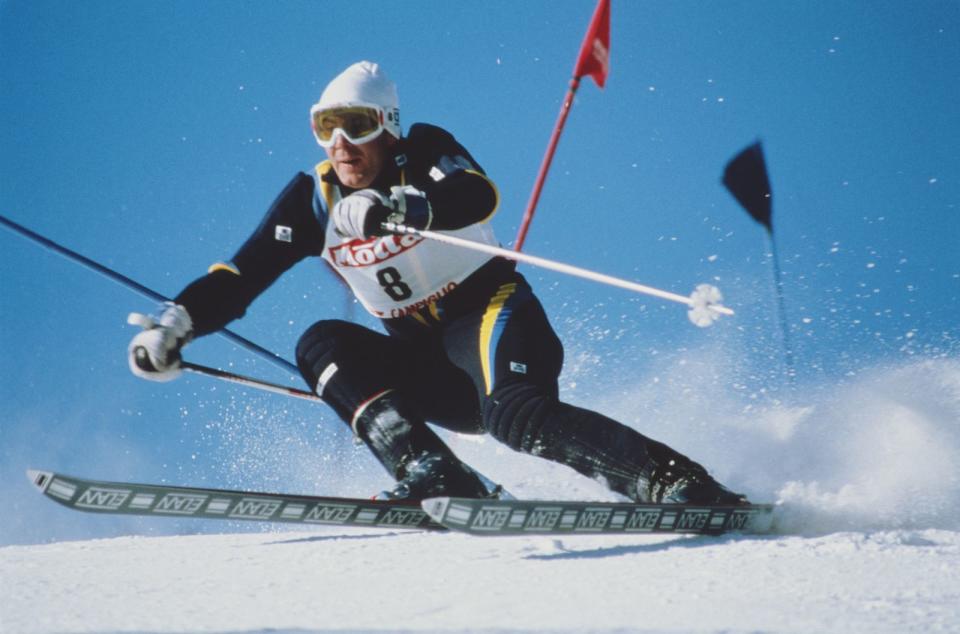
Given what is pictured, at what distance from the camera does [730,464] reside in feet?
12.5

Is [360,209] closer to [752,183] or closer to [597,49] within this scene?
[597,49]

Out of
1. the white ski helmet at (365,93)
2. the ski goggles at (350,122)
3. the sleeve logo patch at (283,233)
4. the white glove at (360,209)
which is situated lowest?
the white glove at (360,209)

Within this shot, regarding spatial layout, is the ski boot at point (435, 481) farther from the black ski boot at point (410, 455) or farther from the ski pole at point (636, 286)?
the ski pole at point (636, 286)

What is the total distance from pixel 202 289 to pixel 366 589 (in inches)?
63.2

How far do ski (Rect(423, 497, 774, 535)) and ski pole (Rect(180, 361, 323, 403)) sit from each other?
1.15m

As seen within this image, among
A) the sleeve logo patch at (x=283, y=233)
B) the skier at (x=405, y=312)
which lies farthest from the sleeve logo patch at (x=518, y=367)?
the sleeve logo patch at (x=283, y=233)

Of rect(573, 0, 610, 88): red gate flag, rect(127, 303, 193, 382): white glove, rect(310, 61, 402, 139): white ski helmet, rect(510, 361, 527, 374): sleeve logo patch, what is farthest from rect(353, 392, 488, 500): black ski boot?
rect(573, 0, 610, 88): red gate flag

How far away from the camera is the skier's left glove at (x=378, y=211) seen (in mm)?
2734

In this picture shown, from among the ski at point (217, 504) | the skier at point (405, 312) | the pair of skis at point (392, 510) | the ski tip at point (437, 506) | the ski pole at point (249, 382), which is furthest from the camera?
the ski pole at point (249, 382)

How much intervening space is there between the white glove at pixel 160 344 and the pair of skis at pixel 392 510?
635 mm

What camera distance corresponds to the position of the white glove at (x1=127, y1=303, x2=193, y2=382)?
2.92 meters

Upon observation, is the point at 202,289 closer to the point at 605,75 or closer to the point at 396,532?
the point at 396,532

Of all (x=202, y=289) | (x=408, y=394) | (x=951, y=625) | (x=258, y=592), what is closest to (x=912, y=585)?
(x=951, y=625)

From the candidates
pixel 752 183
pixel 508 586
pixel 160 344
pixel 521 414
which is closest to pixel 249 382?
pixel 160 344
